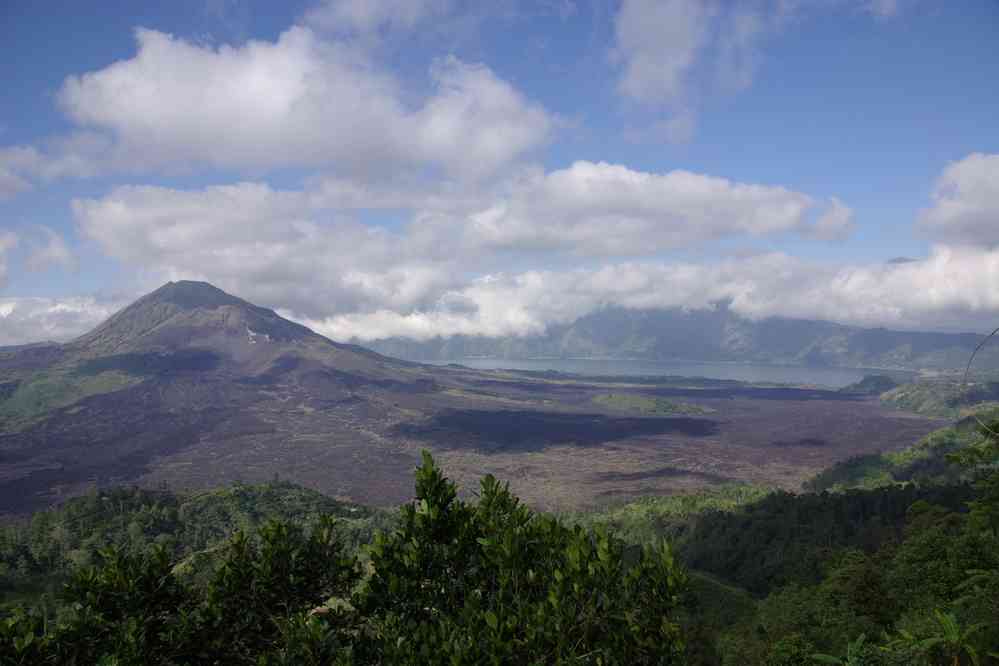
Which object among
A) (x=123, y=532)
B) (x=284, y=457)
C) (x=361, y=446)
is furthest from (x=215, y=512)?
(x=361, y=446)

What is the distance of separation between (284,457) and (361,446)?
1027 inches

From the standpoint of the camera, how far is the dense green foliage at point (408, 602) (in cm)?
939

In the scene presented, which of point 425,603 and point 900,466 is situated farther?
point 900,466

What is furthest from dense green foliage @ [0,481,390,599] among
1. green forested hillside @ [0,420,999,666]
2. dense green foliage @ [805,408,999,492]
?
dense green foliage @ [805,408,999,492]

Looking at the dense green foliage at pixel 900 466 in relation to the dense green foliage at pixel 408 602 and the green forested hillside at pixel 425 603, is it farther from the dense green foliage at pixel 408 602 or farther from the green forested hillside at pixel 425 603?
the dense green foliage at pixel 408 602

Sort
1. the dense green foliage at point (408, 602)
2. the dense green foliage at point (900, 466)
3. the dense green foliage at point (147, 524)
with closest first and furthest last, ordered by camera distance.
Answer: the dense green foliage at point (408, 602)
the dense green foliage at point (147, 524)
the dense green foliage at point (900, 466)

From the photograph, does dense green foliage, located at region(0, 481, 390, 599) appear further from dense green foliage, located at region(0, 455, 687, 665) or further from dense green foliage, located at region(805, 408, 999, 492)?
dense green foliage, located at region(805, 408, 999, 492)

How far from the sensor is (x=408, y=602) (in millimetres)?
10969

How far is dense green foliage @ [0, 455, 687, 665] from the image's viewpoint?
9.39 metres

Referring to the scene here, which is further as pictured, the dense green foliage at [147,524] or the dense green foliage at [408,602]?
the dense green foliage at [147,524]

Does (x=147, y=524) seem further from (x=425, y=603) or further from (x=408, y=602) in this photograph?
Result: (x=425, y=603)

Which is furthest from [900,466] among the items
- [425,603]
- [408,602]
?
[408,602]

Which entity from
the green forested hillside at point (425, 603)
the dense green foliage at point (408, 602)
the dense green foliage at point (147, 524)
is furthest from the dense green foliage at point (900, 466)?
the dense green foliage at point (408, 602)

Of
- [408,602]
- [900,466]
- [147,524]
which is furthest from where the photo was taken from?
[900,466]
